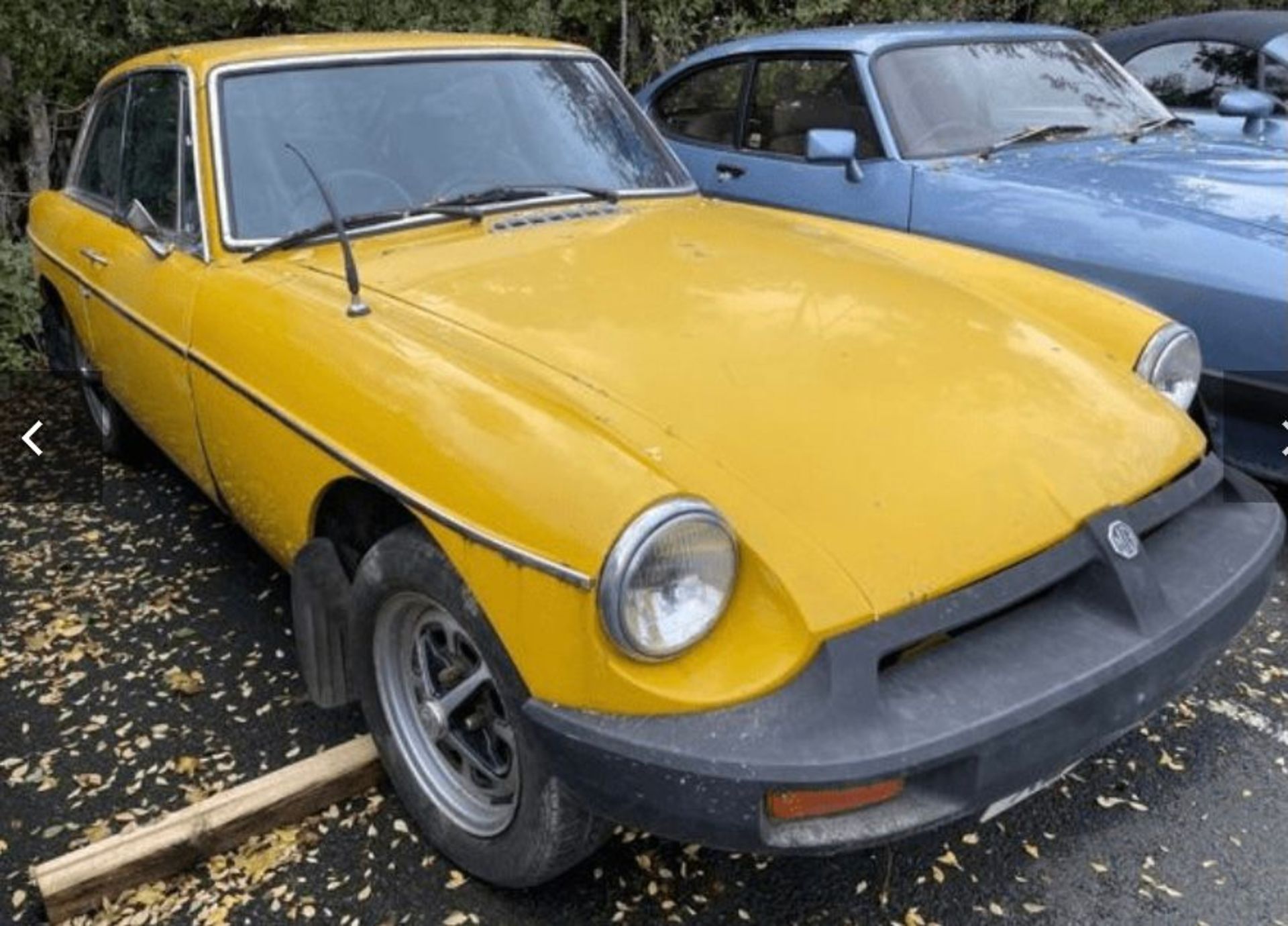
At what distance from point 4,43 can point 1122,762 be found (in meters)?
6.38

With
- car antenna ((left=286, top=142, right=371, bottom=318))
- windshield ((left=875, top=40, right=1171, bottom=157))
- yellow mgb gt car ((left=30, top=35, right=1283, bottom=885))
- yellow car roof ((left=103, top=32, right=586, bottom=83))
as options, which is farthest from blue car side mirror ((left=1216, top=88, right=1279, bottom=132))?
car antenna ((left=286, top=142, right=371, bottom=318))

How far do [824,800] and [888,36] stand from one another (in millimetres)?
4124

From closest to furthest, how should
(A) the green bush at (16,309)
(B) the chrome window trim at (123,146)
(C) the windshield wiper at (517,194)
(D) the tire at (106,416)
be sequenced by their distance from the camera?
(B) the chrome window trim at (123,146) < (C) the windshield wiper at (517,194) < (D) the tire at (106,416) < (A) the green bush at (16,309)

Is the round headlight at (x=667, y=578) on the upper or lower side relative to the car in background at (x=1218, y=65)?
lower

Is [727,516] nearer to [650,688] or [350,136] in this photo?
[650,688]

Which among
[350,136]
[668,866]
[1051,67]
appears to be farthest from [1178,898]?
[1051,67]

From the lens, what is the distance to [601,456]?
1.92m

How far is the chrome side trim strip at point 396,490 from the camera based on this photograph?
1.84m

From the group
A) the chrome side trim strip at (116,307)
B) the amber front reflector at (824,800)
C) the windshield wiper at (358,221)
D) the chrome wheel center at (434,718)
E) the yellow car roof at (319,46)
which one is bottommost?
the chrome wheel center at (434,718)

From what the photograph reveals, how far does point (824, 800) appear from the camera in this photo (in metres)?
1.77

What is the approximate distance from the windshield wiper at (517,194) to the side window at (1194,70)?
4.28 metres

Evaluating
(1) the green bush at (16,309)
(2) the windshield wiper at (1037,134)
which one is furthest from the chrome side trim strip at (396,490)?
(2) the windshield wiper at (1037,134)

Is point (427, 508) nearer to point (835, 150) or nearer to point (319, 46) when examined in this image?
point (319, 46)

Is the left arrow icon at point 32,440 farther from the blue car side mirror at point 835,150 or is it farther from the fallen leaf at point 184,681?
the blue car side mirror at point 835,150
